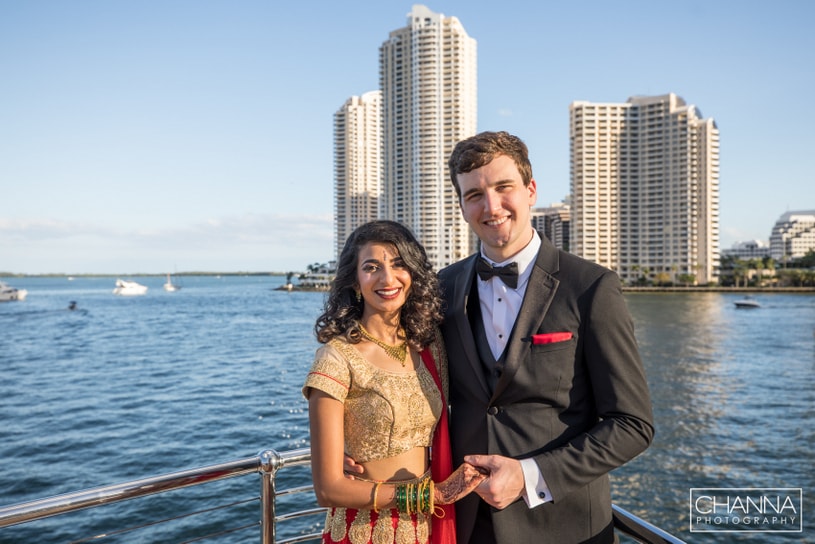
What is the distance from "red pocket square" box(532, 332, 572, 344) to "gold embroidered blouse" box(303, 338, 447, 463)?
51 centimetres

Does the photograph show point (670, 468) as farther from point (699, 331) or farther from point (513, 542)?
point (699, 331)

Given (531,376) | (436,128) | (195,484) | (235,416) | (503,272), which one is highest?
(436,128)

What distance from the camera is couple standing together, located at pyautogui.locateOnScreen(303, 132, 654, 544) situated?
1.92 m

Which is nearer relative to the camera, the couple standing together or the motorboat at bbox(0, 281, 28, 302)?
the couple standing together

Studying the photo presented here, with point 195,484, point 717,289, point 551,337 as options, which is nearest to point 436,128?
point 717,289

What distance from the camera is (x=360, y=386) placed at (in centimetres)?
217

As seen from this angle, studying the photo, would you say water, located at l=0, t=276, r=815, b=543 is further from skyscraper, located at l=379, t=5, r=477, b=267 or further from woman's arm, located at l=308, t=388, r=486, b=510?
skyscraper, located at l=379, t=5, r=477, b=267

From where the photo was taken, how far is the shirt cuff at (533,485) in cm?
190

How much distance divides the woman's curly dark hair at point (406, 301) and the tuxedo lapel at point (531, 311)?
38cm

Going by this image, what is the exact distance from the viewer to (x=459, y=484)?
1.88 meters

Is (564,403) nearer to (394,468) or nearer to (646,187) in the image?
(394,468)

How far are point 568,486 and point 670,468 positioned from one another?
16406mm

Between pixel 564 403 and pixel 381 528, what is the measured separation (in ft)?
2.69

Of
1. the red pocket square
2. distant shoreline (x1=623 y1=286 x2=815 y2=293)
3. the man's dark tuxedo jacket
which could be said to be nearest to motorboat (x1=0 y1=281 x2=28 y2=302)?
distant shoreline (x1=623 y1=286 x2=815 y2=293)
